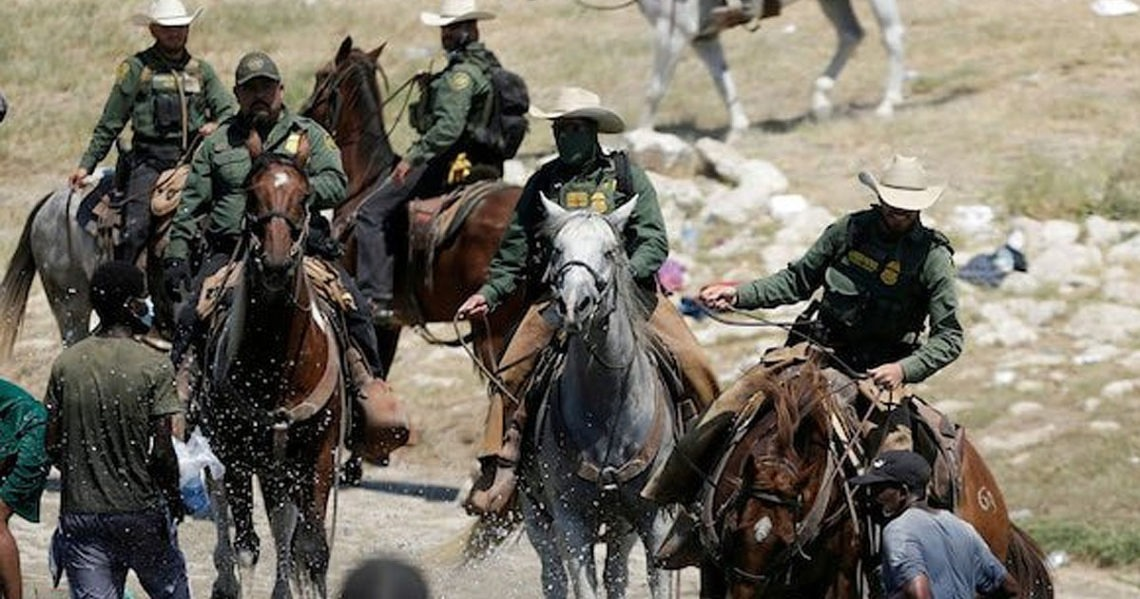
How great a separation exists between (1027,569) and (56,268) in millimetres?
8900

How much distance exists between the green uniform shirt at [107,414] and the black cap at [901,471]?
2594 mm

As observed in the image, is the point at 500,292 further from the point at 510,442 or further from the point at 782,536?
the point at 782,536

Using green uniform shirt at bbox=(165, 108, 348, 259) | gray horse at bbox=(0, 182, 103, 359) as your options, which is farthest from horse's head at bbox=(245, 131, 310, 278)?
gray horse at bbox=(0, 182, 103, 359)

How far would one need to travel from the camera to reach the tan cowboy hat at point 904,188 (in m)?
9.99

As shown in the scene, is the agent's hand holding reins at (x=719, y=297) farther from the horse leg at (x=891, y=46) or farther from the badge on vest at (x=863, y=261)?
the horse leg at (x=891, y=46)

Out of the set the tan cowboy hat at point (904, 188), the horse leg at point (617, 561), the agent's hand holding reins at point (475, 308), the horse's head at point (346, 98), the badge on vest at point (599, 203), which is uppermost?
the tan cowboy hat at point (904, 188)

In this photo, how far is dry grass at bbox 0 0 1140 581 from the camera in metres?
16.7

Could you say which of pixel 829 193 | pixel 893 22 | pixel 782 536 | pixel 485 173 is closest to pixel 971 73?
pixel 893 22

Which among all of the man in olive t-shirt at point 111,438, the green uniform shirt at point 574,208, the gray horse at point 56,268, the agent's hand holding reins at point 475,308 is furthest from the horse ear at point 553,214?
the gray horse at point 56,268

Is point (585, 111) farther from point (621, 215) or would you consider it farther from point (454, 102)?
point (454, 102)

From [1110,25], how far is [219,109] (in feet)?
39.2

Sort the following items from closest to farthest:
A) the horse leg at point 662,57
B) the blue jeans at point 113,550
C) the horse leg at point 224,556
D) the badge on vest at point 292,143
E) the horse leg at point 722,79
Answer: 1. the blue jeans at point 113,550
2. the badge on vest at point 292,143
3. the horse leg at point 224,556
4. the horse leg at point 662,57
5. the horse leg at point 722,79

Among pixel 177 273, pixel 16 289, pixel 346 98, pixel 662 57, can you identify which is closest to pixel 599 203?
pixel 177 273

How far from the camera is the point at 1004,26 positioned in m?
26.0
